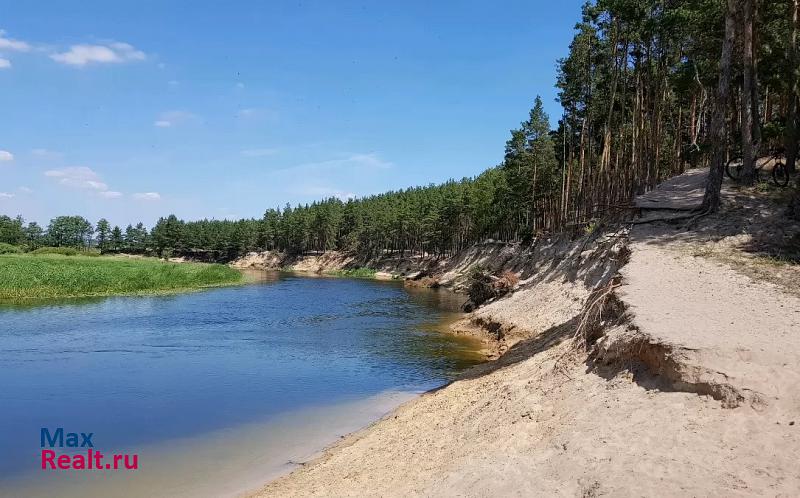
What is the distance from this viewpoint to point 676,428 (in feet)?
25.6

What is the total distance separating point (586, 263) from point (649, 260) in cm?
942

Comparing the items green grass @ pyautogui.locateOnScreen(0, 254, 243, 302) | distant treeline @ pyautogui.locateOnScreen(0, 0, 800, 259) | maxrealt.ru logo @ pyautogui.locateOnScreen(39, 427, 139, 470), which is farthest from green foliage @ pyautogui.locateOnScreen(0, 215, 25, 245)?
maxrealt.ru logo @ pyautogui.locateOnScreen(39, 427, 139, 470)

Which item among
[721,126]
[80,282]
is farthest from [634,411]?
[80,282]

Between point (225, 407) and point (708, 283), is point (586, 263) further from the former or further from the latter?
point (225, 407)

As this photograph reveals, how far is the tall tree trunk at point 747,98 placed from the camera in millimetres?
21516

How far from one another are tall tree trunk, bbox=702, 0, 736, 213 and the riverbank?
3275 mm

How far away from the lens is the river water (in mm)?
12039

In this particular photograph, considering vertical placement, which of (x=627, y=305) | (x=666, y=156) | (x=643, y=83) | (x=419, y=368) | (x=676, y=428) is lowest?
(x=419, y=368)

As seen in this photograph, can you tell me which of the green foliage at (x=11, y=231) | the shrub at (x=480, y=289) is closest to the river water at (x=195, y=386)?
the shrub at (x=480, y=289)

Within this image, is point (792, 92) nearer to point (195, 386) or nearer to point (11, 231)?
point (195, 386)

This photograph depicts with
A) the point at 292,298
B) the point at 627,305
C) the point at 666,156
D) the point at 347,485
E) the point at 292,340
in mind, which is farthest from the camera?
the point at 292,298

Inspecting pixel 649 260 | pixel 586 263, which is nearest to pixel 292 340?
pixel 586 263

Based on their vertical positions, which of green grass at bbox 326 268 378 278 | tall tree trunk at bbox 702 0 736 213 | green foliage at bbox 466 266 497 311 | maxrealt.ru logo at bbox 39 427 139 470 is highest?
tall tree trunk at bbox 702 0 736 213

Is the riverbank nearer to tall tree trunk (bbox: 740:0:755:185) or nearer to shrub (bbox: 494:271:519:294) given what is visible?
tall tree trunk (bbox: 740:0:755:185)
